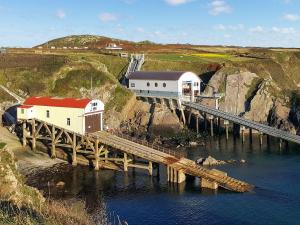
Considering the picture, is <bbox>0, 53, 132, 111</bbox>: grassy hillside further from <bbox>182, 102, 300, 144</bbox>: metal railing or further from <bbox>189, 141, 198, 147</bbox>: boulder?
<bbox>189, 141, 198, 147</bbox>: boulder

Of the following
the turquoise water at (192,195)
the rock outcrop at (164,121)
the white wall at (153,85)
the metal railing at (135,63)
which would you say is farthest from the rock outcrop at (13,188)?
the metal railing at (135,63)

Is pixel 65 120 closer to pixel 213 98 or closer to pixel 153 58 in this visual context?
pixel 213 98

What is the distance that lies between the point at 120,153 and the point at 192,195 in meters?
20.2

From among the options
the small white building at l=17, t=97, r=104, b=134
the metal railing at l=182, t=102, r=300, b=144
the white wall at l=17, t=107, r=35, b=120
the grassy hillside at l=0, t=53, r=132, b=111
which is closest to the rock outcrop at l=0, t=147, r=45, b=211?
the small white building at l=17, t=97, r=104, b=134

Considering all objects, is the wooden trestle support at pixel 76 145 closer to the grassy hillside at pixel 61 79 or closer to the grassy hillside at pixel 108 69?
the grassy hillside at pixel 61 79

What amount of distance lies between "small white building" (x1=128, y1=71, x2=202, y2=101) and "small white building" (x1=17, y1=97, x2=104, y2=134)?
27.5 metres

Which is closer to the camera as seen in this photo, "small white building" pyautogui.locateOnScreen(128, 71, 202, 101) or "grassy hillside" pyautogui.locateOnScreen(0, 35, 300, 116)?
"grassy hillside" pyautogui.locateOnScreen(0, 35, 300, 116)

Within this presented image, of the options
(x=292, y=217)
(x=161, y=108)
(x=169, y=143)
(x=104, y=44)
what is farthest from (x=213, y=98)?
(x=104, y=44)

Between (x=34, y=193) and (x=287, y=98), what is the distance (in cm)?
6734

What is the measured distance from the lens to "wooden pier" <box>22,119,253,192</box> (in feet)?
190

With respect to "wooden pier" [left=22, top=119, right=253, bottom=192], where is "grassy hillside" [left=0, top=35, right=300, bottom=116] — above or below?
above

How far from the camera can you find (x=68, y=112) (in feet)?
232

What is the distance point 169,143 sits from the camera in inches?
3285

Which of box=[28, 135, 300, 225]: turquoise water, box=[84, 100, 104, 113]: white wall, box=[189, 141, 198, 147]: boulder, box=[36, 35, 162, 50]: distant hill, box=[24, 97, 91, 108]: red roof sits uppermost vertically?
box=[36, 35, 162, 50]: distant hill
